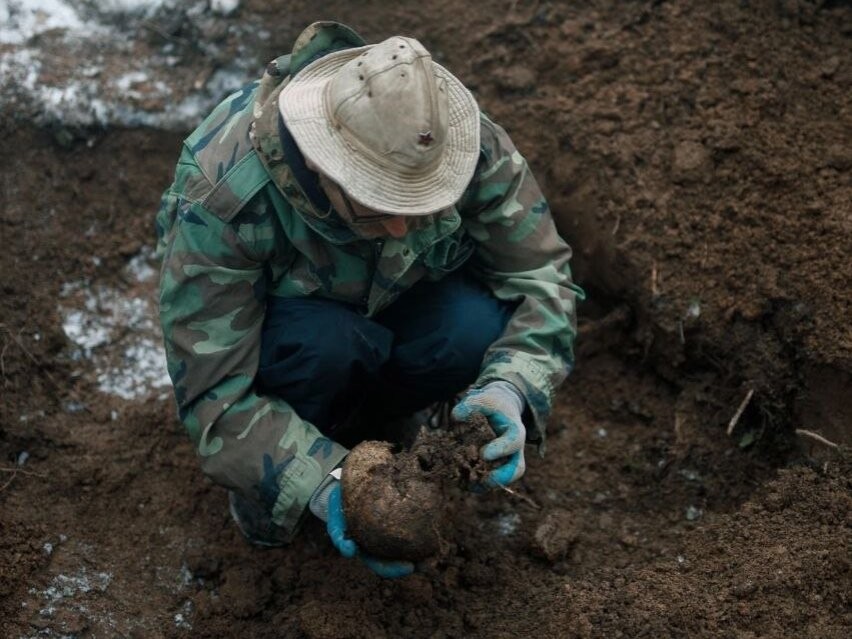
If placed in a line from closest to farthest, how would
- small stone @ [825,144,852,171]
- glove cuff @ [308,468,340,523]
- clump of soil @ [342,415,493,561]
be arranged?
clump of soil @ [342,415,493,561] < glove cuff @ [308,468,340,523] < small stone @ [825,144,852,171]

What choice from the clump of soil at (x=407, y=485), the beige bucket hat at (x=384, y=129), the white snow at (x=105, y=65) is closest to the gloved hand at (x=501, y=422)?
the clump of soil at (x=407, y=485)

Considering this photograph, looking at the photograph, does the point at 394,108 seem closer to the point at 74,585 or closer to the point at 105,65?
the point at 74,585

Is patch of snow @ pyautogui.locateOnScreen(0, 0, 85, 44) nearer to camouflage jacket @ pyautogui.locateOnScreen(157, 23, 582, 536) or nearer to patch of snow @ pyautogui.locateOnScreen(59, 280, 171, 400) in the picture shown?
patch of snow @ pyautogui.locateOnScreen(59, 280, 171, 400)

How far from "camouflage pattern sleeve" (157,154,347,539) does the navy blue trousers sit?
8 cm

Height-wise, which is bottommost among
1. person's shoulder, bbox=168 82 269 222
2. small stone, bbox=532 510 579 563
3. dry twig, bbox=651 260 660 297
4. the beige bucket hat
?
small stone, bbox=532 510 579 563

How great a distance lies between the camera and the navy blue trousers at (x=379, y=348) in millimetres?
2488

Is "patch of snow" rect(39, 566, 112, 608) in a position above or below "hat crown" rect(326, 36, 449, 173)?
below

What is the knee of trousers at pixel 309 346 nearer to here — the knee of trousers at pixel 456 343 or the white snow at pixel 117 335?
the knee of trousers at pixel 456 343

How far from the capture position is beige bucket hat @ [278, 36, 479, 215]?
198 cm

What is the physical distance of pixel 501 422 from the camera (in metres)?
2.36

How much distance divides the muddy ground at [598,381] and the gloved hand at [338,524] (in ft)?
0.83

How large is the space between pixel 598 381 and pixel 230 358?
4.38 ft

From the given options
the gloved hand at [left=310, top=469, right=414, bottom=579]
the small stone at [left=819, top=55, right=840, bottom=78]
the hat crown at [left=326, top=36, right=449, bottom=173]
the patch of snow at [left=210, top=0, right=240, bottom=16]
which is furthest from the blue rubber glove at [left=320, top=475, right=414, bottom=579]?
the patch of snow at [left=210, top=0, right=240, bottom=16]

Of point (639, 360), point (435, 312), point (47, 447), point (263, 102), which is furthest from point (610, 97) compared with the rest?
point (47, 447)
